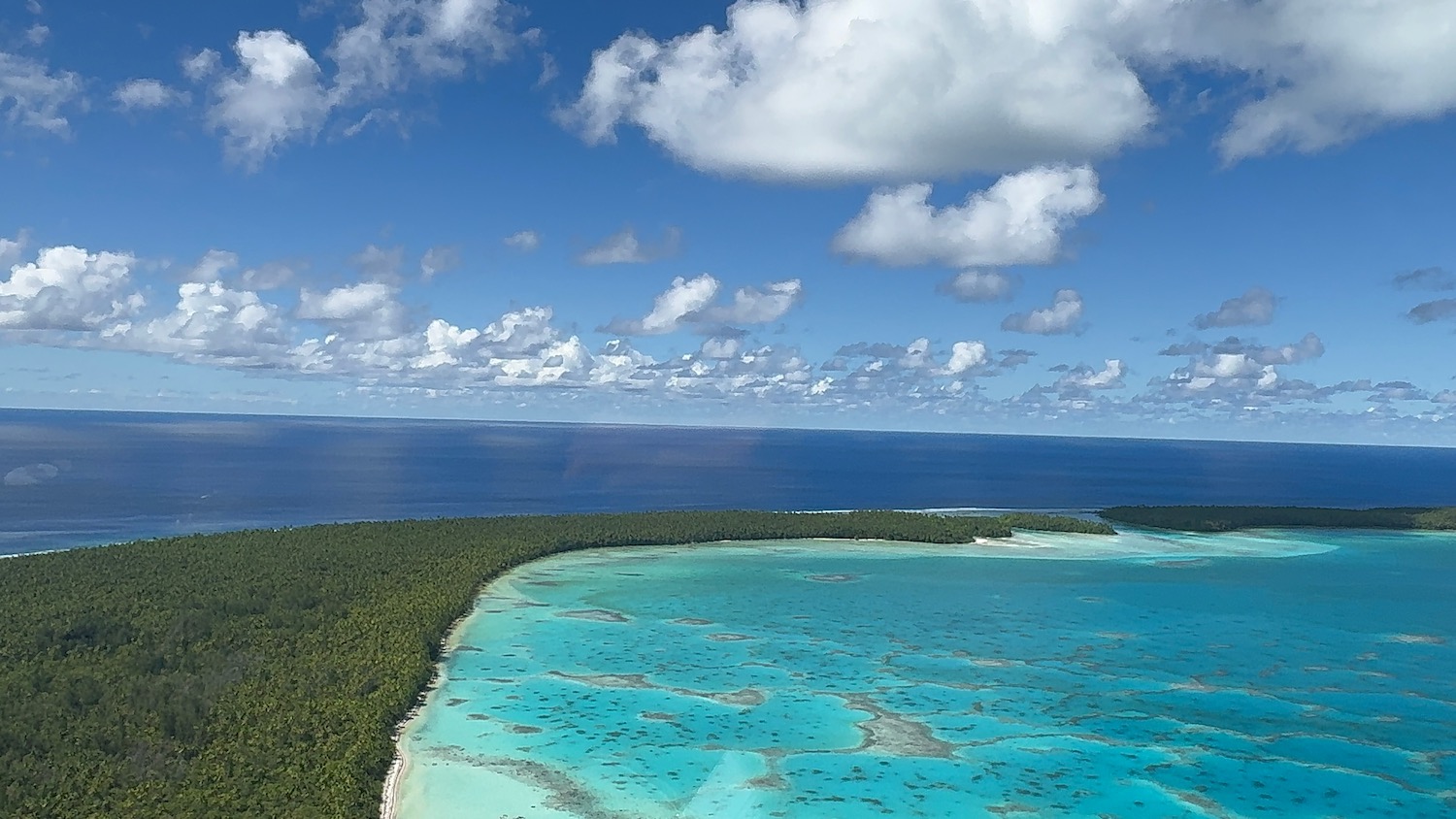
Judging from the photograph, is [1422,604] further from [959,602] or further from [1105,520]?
[1105,520]

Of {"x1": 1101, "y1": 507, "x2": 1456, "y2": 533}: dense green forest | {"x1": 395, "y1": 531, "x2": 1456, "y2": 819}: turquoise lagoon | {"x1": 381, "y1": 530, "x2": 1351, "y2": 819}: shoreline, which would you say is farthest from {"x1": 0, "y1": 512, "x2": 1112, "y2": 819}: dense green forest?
{"x1": 1101, "y1": 507, "x2": 1456, "y2": 533}: dense green forest

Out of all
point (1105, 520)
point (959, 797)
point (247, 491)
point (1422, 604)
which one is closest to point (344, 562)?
point (959, 797)

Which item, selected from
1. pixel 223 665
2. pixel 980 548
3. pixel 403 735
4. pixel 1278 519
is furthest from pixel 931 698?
pixel 1278 519

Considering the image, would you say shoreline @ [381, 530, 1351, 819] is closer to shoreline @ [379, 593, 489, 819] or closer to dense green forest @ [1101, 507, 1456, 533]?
dense green forest @ [1101, 507, 1456, 533]

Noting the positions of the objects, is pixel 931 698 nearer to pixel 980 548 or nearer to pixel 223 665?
pixel 223 665

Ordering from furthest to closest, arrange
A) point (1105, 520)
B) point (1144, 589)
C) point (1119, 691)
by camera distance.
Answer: point (1105, 520) < point (1144, 589) < point (1119, 691)
